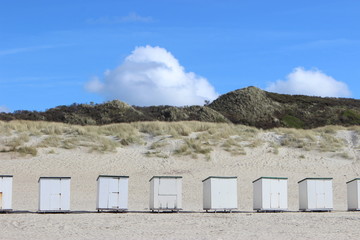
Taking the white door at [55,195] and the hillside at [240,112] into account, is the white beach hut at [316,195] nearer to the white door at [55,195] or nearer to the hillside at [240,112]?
the white door at [55,195]

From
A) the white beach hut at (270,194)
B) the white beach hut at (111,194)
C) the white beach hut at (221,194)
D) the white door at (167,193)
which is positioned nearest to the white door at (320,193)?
the white beach hut at (270,194)

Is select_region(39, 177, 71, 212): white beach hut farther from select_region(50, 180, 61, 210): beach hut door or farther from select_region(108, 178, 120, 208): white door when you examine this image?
select_region(108, 178, 120, 208): white door

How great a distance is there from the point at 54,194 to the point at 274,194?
25.9 feet

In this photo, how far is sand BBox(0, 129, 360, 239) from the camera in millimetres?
18188

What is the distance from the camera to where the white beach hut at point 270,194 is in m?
24.4

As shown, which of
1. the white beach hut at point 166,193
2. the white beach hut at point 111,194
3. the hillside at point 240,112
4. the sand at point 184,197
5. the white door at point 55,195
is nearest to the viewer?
the sand at point 184,197

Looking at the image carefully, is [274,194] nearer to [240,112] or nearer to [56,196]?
[56,196]

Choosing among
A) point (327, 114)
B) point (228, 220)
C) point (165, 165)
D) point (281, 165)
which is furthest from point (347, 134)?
point (228, 220)

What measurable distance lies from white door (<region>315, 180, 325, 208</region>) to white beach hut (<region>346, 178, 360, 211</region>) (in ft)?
4.70

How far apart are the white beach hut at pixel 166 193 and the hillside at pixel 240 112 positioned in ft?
99.8

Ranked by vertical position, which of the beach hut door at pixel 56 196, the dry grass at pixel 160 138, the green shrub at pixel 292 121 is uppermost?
the green shrub at pixel 292 121

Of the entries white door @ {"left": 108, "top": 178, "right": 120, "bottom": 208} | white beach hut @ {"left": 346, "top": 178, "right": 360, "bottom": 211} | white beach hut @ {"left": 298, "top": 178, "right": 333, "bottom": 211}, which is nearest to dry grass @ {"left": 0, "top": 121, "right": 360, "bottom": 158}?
white beach hut @ {"left": 346, "top": 178, "right": 360, "bottom": 211}

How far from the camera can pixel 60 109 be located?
194 feet

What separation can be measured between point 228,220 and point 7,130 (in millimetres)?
23782
